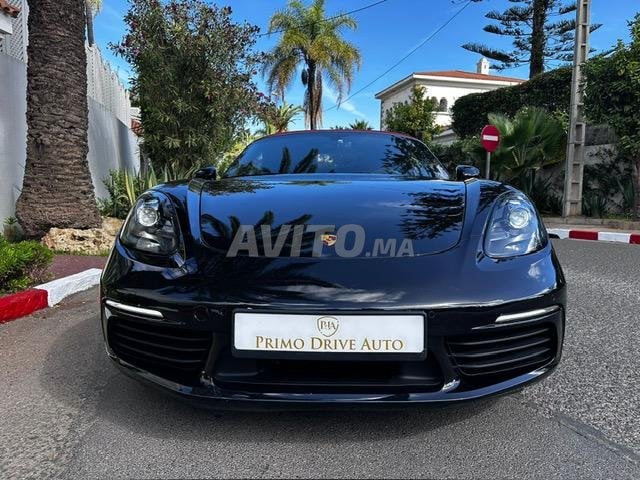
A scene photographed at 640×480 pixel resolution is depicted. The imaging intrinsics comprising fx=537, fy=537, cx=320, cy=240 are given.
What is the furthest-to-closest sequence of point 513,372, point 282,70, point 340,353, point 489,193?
point 282,70
point 489,193
point 513,372
point 340,353

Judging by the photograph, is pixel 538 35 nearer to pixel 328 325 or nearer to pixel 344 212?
pixel 344 212

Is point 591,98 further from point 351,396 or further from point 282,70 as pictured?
point 282,70

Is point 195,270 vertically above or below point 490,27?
below

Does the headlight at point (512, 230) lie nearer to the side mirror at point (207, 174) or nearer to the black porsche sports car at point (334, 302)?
the black porsche sports car at point (334, 302)

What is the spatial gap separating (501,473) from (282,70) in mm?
25301

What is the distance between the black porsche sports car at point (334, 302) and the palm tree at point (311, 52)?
74.5 feet

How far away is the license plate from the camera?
1.64 meters

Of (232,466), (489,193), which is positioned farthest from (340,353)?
(489,193)

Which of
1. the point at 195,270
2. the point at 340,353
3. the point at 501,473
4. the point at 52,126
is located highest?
the point at 52,126

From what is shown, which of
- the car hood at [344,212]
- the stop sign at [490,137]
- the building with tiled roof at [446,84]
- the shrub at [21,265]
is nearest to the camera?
the car hood at [344,212]

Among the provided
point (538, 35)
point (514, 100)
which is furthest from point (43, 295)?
point (538, 35)

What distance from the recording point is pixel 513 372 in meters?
1.79

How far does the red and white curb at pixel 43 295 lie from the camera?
3600 mm

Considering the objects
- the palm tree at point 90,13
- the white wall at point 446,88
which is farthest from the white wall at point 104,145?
the white wall at point 446,88
